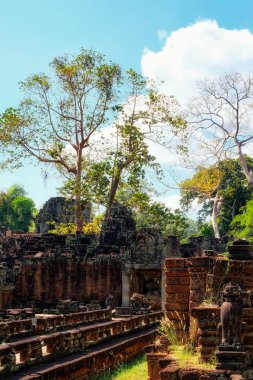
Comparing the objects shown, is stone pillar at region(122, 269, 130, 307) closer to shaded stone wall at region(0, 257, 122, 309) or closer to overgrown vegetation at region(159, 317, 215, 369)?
shaded stone wall at region(0, 257, 122, 309)

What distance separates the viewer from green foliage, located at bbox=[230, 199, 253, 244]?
129 ft

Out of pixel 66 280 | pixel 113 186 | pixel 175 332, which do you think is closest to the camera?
pixel 175 332

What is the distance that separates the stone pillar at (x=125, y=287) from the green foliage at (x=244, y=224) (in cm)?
1444

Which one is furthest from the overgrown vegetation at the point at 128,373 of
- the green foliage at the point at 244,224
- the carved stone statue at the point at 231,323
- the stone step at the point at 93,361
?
the green foliage at the point at 244,224

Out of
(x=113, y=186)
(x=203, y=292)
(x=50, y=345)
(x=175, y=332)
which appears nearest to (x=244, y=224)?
(x=113, y=186)

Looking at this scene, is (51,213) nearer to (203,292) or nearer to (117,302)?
(117,302)

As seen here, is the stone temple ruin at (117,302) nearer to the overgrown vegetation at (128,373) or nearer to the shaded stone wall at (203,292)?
the shaded stone wall at (203,292)

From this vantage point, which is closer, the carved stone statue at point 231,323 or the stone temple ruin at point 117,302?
the carved stone statue at point 231,323

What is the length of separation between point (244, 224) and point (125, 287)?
19.2 meters

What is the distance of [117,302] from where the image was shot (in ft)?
79.9

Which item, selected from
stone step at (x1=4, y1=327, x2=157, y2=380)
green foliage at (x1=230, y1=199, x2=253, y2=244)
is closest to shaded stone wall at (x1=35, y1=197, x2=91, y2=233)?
green foliage at (x1=230, y1=199, x2=253, y2=244)

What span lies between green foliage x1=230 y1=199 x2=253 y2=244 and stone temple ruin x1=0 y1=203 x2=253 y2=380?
637cm

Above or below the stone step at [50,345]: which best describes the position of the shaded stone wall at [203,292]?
above

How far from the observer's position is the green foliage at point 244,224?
39.2m
